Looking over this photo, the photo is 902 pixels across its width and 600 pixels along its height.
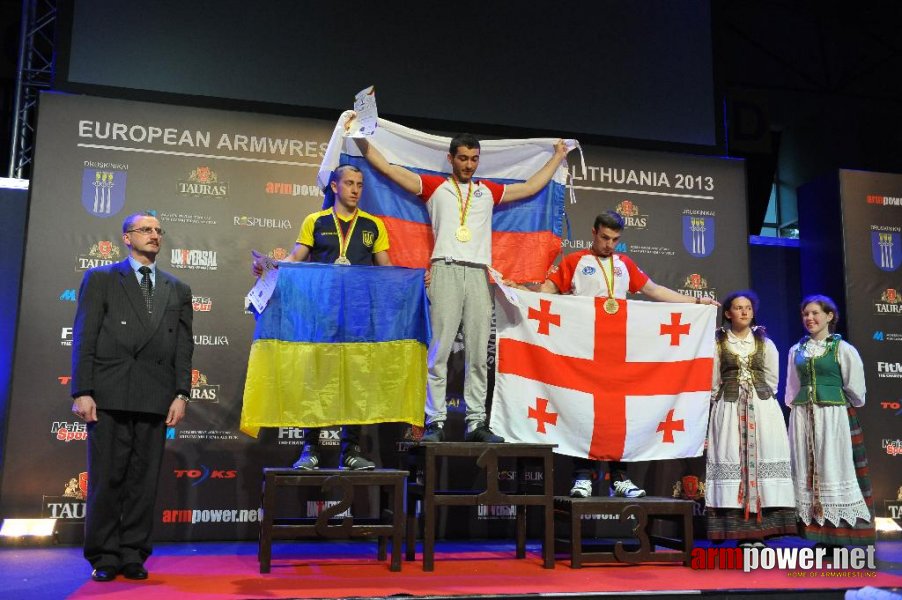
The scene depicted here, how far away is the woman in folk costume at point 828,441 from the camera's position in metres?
4.41

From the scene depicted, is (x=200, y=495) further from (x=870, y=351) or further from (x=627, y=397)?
(x=870, y=351)

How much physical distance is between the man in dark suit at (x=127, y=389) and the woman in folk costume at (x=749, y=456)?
8.98ft

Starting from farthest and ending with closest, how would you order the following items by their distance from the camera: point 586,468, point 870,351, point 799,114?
point 799,114, point 870,351, point 586,468

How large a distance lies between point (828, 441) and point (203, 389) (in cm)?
354

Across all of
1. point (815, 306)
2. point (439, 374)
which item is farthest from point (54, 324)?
point (815, 306)

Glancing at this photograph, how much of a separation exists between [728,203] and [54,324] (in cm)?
450

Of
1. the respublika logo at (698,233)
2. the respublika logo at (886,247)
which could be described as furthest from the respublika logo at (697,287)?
the respublika logo at (886,247)

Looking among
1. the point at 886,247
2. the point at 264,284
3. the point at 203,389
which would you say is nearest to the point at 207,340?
the point at 203,389

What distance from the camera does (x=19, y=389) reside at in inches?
188

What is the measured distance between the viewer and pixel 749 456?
173 inches

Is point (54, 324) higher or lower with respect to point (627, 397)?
higher

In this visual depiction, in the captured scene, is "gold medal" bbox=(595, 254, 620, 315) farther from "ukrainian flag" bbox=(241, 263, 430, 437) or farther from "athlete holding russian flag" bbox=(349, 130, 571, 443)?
"ukrainian flag" bbox=(241, 263, 430, 437)

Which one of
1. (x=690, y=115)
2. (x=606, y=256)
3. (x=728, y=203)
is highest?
(x=690, y=115)

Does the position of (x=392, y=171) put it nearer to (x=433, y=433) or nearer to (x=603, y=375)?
(x=433, y=433)
